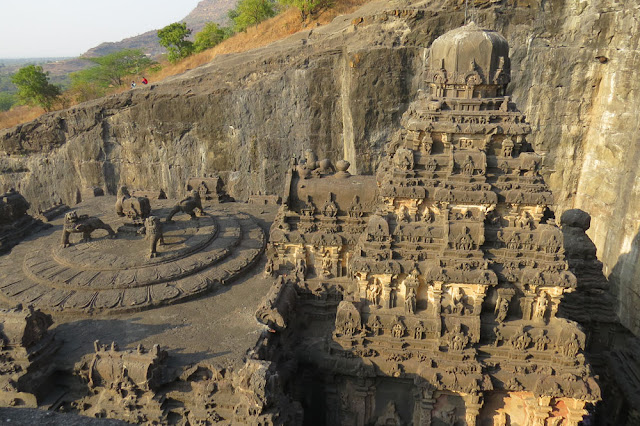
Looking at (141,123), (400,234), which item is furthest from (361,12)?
(400,234)

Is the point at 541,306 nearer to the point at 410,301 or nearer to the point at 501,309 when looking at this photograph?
the point at 501,309

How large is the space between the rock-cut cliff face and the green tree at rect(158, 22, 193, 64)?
14.8 m

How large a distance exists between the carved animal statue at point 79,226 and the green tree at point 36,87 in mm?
29725

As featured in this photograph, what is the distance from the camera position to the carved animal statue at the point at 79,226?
50.2 ft

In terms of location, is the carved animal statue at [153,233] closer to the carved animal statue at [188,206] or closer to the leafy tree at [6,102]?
the carved animal statue at [188,206]

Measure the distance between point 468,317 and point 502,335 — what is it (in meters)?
0.95

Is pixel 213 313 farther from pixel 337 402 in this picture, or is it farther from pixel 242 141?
pixel 242 141

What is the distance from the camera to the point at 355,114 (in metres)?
26.2

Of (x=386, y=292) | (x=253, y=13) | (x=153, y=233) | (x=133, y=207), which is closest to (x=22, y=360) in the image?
(x=153, y=233)

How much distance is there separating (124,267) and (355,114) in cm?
1670

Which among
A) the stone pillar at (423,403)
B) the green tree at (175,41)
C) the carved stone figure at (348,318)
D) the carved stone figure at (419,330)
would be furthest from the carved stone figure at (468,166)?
the green tree at (175,41)

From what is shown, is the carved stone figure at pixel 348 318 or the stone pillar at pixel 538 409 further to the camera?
the carved stone figure at pixel 348 318

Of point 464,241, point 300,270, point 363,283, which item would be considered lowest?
point 300,270

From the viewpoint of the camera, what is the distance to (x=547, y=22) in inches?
977
